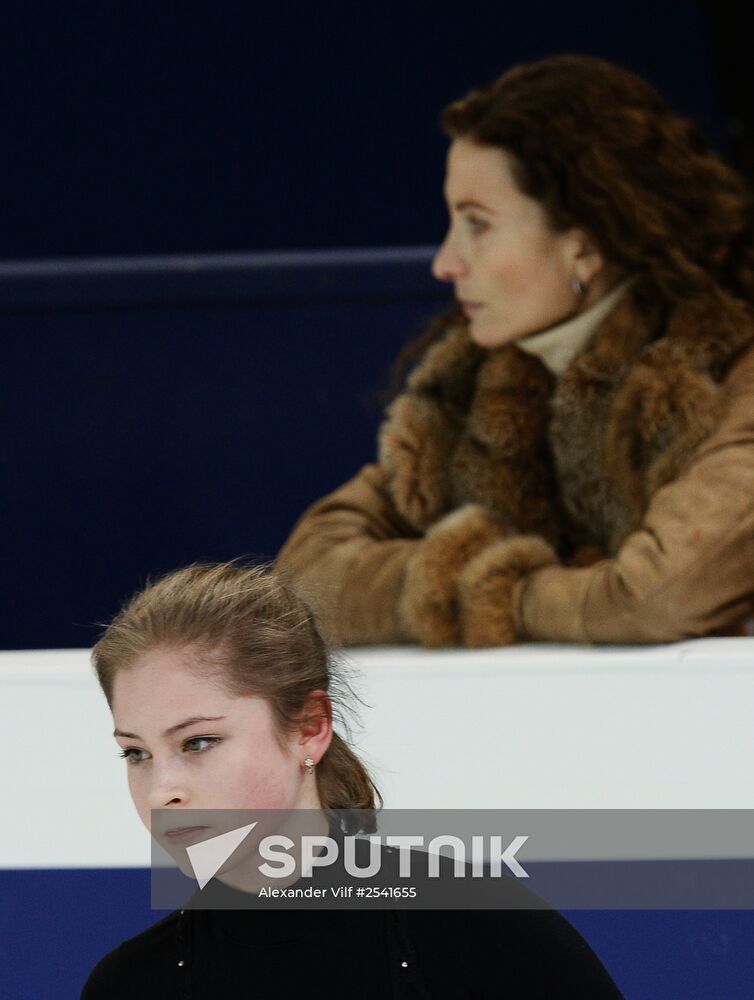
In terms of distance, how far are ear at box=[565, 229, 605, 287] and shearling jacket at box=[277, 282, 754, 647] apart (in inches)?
2.2

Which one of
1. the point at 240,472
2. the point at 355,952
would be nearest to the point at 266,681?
the point at 355,952

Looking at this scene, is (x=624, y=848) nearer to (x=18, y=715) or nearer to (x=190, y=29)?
(x=18, y=715)

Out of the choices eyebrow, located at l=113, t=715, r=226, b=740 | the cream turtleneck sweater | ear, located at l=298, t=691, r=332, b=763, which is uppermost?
the cream turtleneck sweater

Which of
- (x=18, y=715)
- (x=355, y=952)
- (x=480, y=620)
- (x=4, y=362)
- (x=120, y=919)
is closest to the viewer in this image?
(x=355, y=952)

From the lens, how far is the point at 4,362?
3176 mm

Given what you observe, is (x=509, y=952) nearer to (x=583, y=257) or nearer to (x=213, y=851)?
(x=213, y=851)

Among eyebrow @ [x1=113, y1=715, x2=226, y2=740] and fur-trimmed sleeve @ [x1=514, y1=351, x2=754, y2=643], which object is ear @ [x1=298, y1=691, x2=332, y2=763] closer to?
eyebrow @ [x1=113, y1=715, x2=226, y2=740]

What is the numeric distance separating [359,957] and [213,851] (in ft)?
0.39

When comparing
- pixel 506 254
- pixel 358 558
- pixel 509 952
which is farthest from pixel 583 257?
pixel 509 952

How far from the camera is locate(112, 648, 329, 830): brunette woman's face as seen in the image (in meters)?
1.10

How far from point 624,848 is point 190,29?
2993 mm

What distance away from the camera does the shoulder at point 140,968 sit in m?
1.09

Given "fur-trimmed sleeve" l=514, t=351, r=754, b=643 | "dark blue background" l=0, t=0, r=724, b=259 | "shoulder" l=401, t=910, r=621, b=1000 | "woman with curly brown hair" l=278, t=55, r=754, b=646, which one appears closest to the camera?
"shoulder" l=401, t=910, r=621, b=1000

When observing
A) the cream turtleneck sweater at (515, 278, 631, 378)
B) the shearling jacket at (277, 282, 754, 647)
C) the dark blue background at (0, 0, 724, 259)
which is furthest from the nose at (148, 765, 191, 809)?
the dark blue background at (0, 0, 724, 259)
